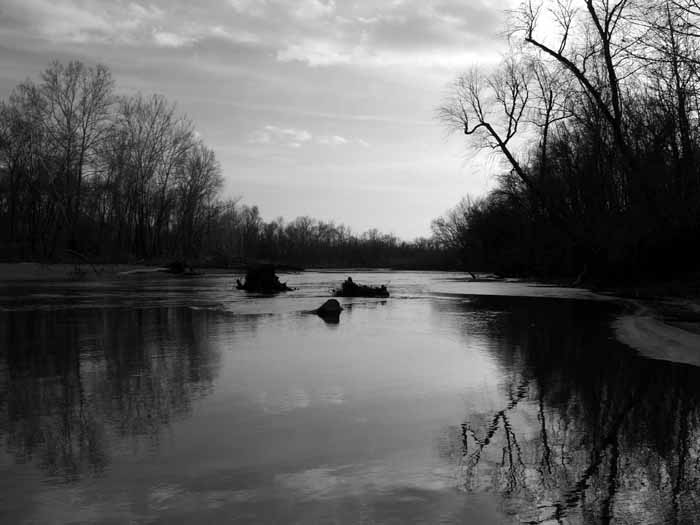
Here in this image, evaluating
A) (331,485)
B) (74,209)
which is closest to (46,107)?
(74,209)

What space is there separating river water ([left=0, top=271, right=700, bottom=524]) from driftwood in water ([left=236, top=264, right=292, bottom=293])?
704 inches

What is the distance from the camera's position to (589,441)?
4914mm

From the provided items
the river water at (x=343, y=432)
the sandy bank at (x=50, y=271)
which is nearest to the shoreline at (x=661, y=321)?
the river water at (x=343, y=432)

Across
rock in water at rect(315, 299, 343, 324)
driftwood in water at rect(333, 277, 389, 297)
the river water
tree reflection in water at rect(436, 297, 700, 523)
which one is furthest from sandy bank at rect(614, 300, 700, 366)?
driftwood in water at rect(333, 277, 389, 297)

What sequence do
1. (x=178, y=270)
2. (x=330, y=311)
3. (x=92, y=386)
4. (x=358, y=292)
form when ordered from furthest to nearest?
(x=178, y=270) < (x=358, y=292) < (x=330, y=311) < (x=92, y=386)

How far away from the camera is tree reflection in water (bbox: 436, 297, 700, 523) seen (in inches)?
143

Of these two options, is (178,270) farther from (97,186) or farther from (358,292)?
(358,292)

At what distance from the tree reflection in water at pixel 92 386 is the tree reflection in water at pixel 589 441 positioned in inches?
111

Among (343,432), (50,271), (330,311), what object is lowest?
(343,432)

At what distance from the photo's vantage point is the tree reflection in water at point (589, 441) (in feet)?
12.0

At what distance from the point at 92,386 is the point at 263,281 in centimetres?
2237

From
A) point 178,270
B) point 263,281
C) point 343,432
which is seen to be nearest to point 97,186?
point 178,270

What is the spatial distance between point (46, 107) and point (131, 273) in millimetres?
15450

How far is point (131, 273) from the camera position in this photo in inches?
2040
